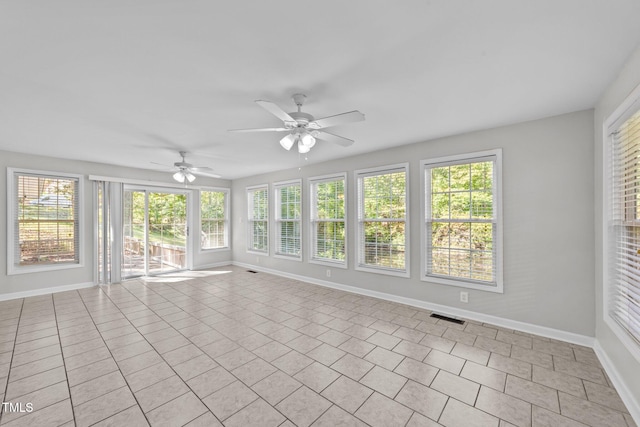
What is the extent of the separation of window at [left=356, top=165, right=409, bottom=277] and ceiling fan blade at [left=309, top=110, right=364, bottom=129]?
7.15 ft

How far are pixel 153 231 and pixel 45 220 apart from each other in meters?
1.80

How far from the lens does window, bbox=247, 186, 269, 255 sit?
6785mm

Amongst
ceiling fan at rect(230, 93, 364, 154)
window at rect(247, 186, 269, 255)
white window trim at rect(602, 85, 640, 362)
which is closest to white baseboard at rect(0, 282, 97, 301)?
window at rect(247, 186, 269, 255)

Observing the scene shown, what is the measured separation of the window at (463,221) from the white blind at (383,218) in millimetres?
435

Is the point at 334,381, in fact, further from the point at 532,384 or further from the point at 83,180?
the point at 83,180

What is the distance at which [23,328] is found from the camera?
336cm

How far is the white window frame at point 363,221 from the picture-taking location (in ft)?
13.6

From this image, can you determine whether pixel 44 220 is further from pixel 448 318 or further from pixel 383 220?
pixel 448 318

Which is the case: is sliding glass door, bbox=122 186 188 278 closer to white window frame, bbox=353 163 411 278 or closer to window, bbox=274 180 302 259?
window, bbox=274 180 302 259

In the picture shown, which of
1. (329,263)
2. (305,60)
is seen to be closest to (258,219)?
(329,263)

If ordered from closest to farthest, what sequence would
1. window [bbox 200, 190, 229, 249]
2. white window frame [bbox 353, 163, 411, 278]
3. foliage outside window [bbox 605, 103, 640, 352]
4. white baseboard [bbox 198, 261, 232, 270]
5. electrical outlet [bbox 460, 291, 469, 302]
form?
foliage outside window [bbox 605, 103, 640, 352], electrical outlet [bbox 460, 291, 469, 302], white window frame [bbox 353, 163, 411, 278], white baseboard [bbox 198, 261, 232, 270], window [bbox 200, 190, 229, 249]

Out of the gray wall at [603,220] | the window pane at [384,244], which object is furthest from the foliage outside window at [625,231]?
the window pane at [384,244]

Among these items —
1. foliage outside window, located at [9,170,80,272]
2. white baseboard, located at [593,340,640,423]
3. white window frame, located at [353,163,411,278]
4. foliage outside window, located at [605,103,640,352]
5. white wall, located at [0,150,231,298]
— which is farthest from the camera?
foliage outside window, located at [9,170,80,272]

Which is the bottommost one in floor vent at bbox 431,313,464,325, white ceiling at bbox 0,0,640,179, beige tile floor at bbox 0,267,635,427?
floor vent at bbox 431,313,464,325
